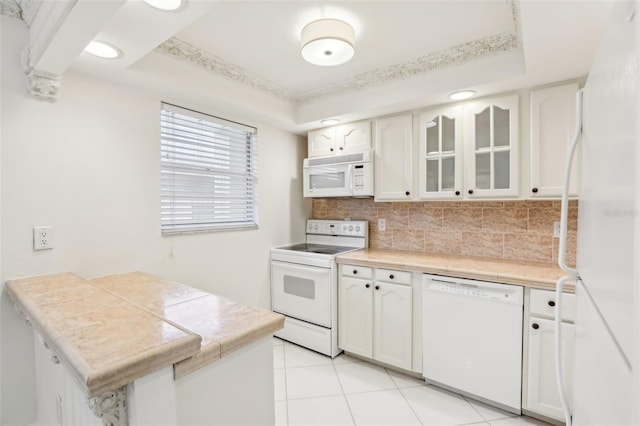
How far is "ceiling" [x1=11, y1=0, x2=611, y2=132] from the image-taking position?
1.36 meters

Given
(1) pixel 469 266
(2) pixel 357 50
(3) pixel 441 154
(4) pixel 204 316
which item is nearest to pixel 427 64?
(2) pixel 357 50

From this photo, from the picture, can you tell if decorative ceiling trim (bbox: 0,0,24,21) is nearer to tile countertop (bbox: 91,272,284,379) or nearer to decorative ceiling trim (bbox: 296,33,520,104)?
tile countertop (bbox: 91,272,284,379)

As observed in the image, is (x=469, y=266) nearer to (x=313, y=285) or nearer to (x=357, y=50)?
Answer: (x=313, y=285)

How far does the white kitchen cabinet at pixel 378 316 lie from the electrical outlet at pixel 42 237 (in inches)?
75.8

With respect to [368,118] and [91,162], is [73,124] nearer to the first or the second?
[91,162]

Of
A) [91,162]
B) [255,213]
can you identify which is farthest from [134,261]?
[255,213]

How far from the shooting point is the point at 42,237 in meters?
1.62

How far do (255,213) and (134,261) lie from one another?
1104 mm

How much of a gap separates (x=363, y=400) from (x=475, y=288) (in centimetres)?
105

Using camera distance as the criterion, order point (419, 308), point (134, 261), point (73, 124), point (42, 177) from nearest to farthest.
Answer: point (42, 177) → point (73, 124) → point (134, 261) → point (419, 308)

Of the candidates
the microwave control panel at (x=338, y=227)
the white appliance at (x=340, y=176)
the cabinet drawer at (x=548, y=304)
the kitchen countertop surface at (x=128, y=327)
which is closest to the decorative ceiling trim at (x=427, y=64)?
the white appliance at (x=340, y=176)

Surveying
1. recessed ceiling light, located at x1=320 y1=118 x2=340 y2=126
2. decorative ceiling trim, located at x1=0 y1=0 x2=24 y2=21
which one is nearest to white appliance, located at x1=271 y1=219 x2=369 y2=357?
recessed ceiling light, located at x1=320 y1=118 x2=340 y2=126

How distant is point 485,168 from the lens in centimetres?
223

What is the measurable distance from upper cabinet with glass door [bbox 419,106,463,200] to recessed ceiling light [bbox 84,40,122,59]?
2.10m
